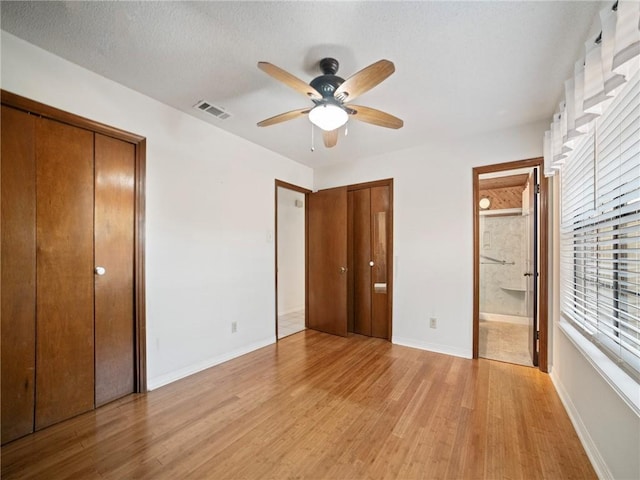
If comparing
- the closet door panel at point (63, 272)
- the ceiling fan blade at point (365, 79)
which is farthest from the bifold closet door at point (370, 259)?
the closet door panel at point (63, 272)

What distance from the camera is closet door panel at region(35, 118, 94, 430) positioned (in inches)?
70.2

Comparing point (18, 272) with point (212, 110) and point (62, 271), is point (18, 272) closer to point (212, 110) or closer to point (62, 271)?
point (62, 271)

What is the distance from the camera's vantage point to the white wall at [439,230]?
2.94m

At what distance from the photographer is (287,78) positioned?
61.4 inches

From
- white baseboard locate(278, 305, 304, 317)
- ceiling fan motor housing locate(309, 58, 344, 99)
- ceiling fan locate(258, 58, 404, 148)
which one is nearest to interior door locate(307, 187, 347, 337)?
white baseboard locate(278, 305, 304, 317)

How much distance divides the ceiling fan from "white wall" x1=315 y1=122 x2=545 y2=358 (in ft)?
4.61

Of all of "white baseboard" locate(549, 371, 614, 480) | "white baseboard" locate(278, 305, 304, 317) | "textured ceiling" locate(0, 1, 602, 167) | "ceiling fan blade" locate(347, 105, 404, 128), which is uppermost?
"textured ceiling" locate(0, 1, 602, 167)

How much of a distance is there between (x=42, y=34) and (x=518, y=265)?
19.9 ft

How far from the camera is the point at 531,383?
93.6 inches

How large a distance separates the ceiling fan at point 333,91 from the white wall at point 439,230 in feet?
4.61

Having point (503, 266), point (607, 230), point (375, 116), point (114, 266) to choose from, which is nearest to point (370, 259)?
point (375, 116)

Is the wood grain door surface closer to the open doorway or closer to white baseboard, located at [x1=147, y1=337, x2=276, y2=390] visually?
white baseboard, located at [x1=147, y1=337, x2=276, y2=390]

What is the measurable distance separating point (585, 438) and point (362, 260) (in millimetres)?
2612

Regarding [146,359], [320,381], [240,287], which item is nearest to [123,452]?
[146,359]
